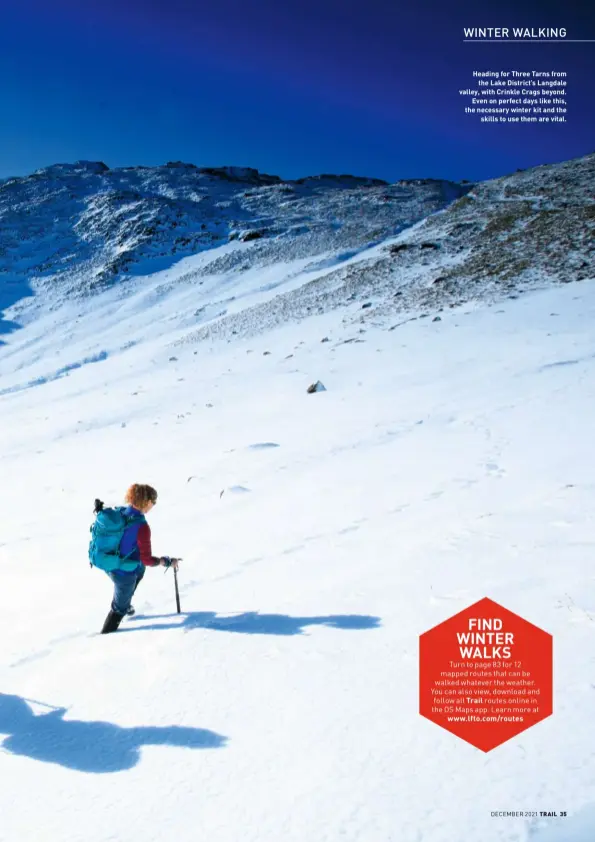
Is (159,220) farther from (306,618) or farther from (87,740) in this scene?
(87,740)

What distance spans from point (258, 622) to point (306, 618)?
1.80 feet

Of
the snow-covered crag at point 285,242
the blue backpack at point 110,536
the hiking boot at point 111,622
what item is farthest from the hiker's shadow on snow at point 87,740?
the snow-covered crag at point 285,242

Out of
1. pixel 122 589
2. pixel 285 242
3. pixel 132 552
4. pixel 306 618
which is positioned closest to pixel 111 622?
pixel 122 589

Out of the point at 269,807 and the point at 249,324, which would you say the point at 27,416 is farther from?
Answer: the point at 269,807

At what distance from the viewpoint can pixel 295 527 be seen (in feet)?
29.3

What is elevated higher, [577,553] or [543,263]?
[543,263]

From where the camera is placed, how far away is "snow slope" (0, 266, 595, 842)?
3.29 meters

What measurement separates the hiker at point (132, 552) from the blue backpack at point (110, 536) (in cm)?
1

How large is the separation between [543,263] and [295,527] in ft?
96.9

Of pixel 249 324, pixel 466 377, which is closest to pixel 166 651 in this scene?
pixel 466 377

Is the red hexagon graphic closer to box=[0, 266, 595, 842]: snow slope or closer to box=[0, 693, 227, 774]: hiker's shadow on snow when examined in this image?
box=[0, 266, 595, 842]: snow slope

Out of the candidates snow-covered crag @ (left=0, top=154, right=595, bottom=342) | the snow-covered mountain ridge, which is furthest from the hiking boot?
snow-covered crag @ (left=0, top=154, right=595, bottom=342)

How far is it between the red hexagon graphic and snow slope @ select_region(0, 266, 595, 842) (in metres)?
0.12

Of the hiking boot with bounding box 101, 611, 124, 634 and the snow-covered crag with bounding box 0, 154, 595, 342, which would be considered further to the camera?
the snow-covered crag with bounding box 0, 154, 595, 342
